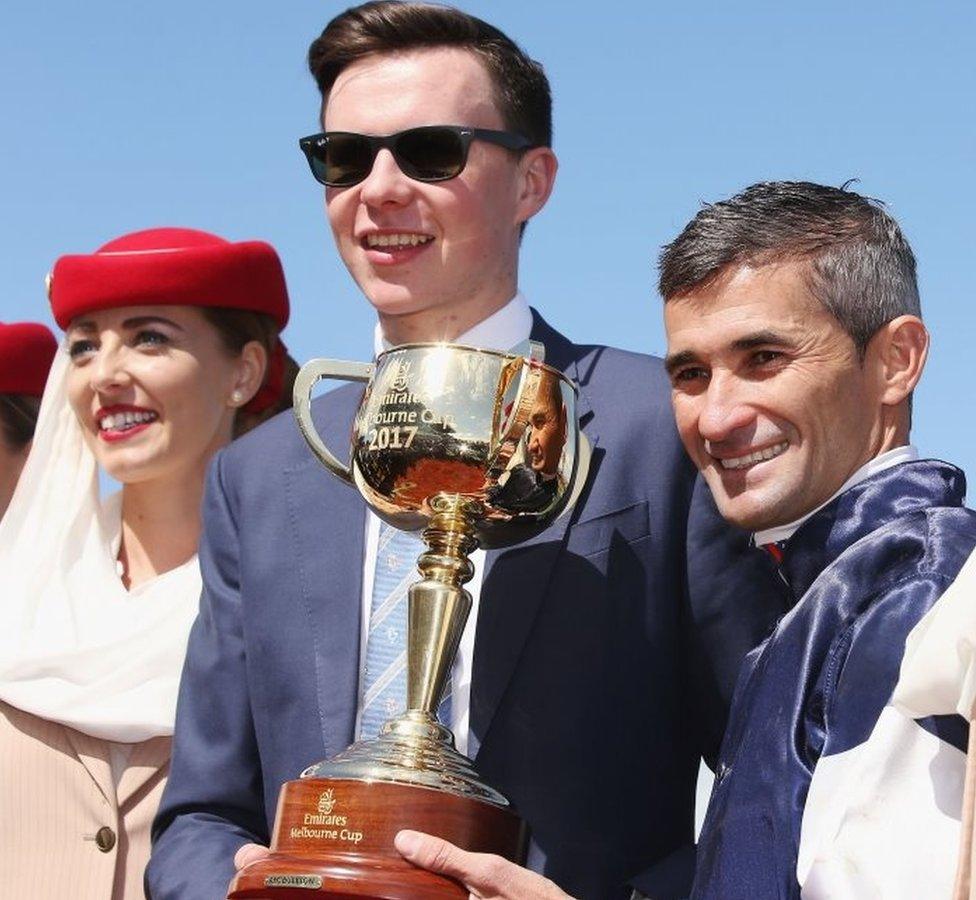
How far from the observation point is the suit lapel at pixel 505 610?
4.56 meters

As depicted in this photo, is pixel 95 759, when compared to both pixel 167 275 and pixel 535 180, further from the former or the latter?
pixel 535 180

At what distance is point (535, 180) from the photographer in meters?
5.25

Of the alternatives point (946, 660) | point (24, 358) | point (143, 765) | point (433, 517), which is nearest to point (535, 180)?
point (433, 517)

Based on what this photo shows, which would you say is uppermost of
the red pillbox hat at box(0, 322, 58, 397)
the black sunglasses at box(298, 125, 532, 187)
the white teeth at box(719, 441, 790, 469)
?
the red pillbox hat at box(0, 322, 58, 397)

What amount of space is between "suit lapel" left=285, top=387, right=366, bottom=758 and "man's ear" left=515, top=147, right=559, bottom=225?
0.69 m

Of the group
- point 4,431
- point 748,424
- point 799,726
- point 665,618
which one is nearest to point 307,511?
point 665,618

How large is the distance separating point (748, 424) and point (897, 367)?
1.09ft

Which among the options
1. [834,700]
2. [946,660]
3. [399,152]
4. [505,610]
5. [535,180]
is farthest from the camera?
[535,180]

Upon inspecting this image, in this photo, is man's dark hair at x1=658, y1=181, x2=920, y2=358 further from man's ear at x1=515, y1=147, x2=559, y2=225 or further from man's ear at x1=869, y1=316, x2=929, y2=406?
man's ear at x1=515, y1=147, x2=559, y2=225

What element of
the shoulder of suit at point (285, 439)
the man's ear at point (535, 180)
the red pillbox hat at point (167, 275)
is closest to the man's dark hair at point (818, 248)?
the man's ear at point (535, 180)

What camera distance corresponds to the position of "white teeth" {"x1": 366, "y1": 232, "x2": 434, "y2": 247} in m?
4.92

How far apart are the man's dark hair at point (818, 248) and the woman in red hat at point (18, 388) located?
3401 millimetres

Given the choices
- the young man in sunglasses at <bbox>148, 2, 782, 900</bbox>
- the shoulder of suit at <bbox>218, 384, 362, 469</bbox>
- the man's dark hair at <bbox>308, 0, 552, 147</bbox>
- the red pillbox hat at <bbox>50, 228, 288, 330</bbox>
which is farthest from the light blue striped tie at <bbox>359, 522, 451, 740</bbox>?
the red pillbox hat at <bbox>50, 228, 288, 330</bbox>

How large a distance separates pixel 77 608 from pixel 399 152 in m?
1.92
